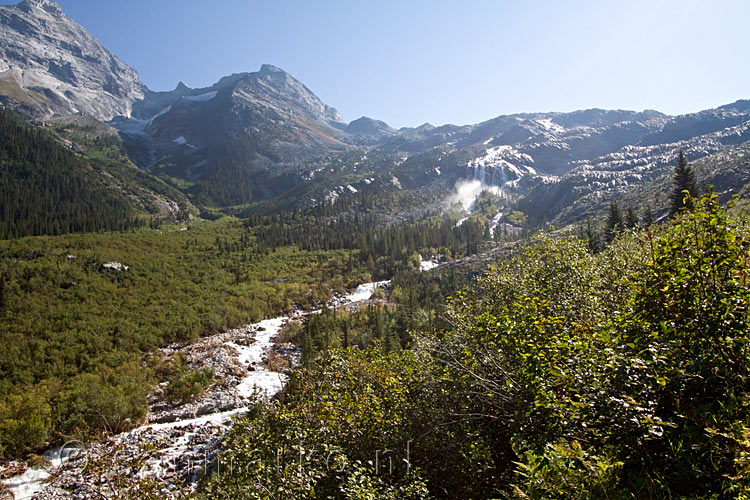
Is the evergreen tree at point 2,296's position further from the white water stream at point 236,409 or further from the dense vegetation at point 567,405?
the dense vegetation at point 567,405

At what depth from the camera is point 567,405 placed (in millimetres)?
6164

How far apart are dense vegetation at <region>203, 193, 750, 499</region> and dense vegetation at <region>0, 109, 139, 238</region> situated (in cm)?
12293

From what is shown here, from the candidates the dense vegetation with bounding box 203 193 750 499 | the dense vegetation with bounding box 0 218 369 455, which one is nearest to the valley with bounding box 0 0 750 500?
the dense vegetation with bounding box 203 193 750 499

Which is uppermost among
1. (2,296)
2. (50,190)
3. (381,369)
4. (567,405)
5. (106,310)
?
(50,190)

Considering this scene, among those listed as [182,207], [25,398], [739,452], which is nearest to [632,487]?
[739,452]

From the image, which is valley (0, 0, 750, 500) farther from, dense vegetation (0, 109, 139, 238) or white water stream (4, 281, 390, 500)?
dense vegetation (0, 109, 139, 238)

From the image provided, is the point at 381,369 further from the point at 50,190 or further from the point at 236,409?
the point at 50,190

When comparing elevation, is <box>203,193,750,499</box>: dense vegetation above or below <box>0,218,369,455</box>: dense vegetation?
above

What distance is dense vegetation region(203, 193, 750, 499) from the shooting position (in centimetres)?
499

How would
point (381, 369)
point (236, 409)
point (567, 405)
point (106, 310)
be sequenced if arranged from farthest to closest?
point (106, 310) < point (236, 409) < point (381, 369) < point (567, 405)

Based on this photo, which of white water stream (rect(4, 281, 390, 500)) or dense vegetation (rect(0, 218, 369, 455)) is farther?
dense vegetation (rect(0, 218, 369, 455))

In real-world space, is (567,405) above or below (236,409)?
above

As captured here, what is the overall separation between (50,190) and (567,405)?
195 metres

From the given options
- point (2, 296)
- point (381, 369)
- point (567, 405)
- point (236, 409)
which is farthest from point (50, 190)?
point (567, 405)
